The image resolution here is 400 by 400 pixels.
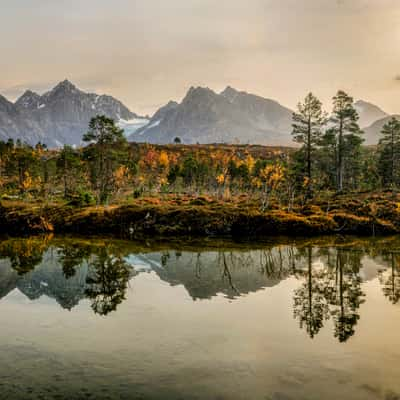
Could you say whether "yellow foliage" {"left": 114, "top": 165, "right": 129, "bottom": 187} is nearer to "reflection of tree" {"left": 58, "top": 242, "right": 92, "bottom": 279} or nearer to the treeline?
the treeline

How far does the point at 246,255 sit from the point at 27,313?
43.1 ft

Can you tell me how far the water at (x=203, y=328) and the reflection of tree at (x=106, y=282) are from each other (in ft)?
0.20

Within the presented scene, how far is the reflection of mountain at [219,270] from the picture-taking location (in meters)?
17.3

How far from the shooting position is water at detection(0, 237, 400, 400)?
8.82m

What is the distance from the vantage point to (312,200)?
156 ft

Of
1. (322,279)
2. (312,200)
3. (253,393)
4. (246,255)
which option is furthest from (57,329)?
(312,200)

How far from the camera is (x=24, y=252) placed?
88.4 ft

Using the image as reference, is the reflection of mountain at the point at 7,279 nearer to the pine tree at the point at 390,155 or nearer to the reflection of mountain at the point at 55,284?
the reflection of mountain at the point at 55,284

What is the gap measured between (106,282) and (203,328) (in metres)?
7.25

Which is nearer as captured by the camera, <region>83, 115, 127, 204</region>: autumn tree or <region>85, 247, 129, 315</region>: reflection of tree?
<region>85, 247, 129, 315</region>: reflection of tree

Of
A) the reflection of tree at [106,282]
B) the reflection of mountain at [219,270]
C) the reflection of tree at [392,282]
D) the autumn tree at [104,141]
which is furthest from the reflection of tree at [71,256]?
the autumn tree at [104,141]

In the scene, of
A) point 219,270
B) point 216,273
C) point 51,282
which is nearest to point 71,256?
point 51,282

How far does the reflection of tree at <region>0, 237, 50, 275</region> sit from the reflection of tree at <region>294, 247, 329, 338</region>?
13.0 meters

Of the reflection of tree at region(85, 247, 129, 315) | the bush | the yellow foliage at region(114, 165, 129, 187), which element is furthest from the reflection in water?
the yellow foliage at region(114, 165, 129, 187)
